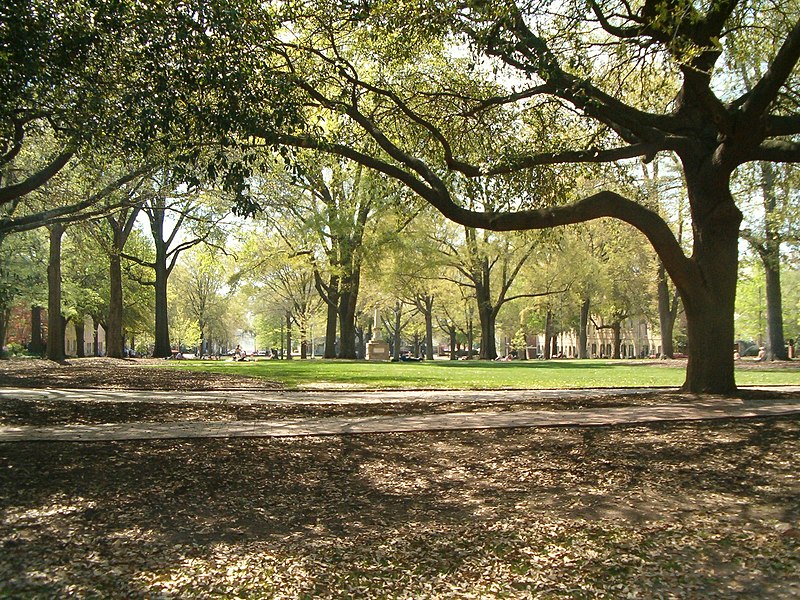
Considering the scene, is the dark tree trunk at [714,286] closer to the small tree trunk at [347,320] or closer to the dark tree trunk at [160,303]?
the small tree trunk at [347,320]

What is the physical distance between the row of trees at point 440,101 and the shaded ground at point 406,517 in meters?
3.38

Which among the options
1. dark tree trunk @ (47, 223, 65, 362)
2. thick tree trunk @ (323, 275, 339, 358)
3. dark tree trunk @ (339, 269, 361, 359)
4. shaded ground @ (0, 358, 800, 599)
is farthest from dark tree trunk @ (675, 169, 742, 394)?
thick tree trunk @ (323, 275, 339, 358)

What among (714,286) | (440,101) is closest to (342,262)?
(440,101)

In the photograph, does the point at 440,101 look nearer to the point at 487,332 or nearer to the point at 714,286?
the point at 714,286

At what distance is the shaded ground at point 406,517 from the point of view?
3.95 metres

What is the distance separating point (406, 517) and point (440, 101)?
8.80 m

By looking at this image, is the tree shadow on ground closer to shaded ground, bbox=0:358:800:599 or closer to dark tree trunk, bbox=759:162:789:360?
shaded ground, bbox=0:358:800:599

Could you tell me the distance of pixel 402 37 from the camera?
1004cm

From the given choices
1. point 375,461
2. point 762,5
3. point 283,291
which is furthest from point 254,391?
point 283,291

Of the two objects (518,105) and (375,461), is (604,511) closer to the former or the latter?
(375,461)

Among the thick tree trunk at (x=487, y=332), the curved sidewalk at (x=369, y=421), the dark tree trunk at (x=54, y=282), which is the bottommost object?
the curved sidewalk at (x=369, y=421)

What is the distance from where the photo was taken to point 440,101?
12.1 metres

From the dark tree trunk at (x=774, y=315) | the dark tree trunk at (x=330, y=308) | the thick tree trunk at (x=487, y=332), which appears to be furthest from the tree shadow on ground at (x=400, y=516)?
the thick tree trunk at (x=487, y=332)

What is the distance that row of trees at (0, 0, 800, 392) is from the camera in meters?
8.09
